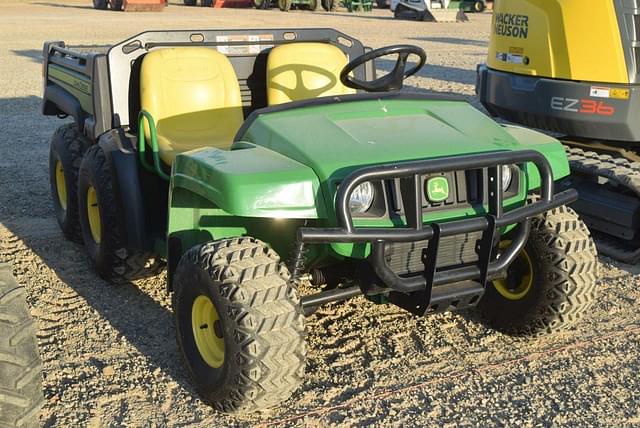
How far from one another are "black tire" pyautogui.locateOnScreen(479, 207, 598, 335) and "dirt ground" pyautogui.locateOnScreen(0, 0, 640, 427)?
0.62 ft

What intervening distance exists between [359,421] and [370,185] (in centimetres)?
95

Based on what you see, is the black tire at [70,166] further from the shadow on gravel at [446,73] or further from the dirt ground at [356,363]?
the shadow on gravel at [446,73]

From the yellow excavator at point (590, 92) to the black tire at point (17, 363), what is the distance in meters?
3.65

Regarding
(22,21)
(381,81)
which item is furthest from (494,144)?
(22,21)

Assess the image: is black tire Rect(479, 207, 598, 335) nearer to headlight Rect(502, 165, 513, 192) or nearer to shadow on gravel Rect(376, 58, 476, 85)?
headlight Rect(502, 165, 513, 192)

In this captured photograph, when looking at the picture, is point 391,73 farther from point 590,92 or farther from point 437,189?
point 590,92

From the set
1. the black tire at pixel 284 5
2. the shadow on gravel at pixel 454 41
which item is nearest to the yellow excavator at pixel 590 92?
the shadow on gravel at pixel 454 41

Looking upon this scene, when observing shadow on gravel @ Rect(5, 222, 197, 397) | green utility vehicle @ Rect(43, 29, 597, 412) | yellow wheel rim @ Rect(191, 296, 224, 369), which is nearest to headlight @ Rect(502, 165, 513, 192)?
green utility vehicle @ Rect(43, 29, 597, 412)

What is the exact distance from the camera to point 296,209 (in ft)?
10.4

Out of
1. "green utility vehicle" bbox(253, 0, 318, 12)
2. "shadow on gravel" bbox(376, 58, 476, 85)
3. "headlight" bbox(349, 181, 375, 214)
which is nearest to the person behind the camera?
"headlight" bbox(349, 181, 375, 214)

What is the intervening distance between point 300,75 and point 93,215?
1513mm

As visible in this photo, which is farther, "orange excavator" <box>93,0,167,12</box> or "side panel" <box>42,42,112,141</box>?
"orange excavator" <box>93,0,167,12</box>

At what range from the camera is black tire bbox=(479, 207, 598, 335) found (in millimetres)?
3756

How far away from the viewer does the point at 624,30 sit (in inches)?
196
